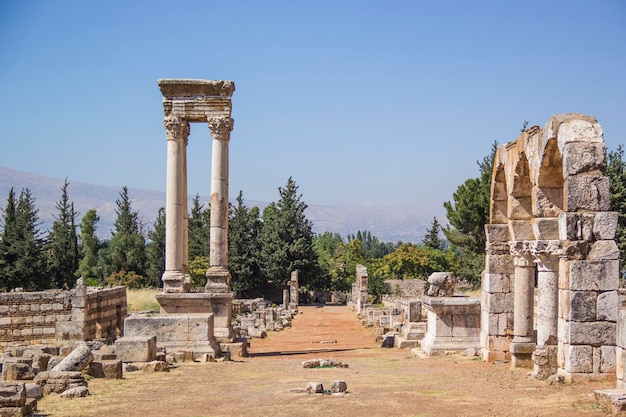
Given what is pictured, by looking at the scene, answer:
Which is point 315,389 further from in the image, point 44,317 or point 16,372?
point 44,317


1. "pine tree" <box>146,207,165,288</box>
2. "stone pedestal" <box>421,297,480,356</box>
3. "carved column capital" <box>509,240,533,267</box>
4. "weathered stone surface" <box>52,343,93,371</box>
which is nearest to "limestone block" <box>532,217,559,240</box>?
"carved column capital" <box>509,240,533,267</box>

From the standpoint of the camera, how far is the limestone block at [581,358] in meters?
11.5

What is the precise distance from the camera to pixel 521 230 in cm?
1527

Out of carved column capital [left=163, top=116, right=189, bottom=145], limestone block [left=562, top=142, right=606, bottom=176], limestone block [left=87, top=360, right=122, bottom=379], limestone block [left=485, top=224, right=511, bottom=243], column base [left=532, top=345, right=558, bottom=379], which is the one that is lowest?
limestone block [left=87, top=360, right=122, bottom=379]

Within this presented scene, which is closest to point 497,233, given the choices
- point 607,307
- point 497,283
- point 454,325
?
point 497,283

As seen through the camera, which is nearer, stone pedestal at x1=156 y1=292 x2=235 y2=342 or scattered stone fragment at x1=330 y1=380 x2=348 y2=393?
scattered stone fragment at x1=330 y1=380 x2=348 y2=393

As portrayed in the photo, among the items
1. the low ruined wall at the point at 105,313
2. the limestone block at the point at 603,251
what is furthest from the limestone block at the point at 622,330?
the low ruined wall at the point at 105,313

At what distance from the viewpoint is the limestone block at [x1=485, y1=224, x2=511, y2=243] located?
54.1ft

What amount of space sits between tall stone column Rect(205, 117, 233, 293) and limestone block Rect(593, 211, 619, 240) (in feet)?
35.9

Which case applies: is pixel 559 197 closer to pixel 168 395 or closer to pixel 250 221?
pixel 168 395

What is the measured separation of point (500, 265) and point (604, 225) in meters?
4.73

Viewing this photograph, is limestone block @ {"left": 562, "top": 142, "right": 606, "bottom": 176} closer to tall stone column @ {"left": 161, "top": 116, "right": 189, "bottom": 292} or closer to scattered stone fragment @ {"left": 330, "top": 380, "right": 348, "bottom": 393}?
scattered stone fragment @ {"left": 330, "top": 380, "right": 348, "bottom": 393}

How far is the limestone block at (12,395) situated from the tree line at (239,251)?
32.7 m

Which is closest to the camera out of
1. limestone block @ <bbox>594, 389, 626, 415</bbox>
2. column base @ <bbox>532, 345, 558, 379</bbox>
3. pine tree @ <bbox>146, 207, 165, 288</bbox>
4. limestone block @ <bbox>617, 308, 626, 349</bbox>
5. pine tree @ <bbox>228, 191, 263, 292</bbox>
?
limestone block @ <bbox>594, 389, 626, 415</bbox>
